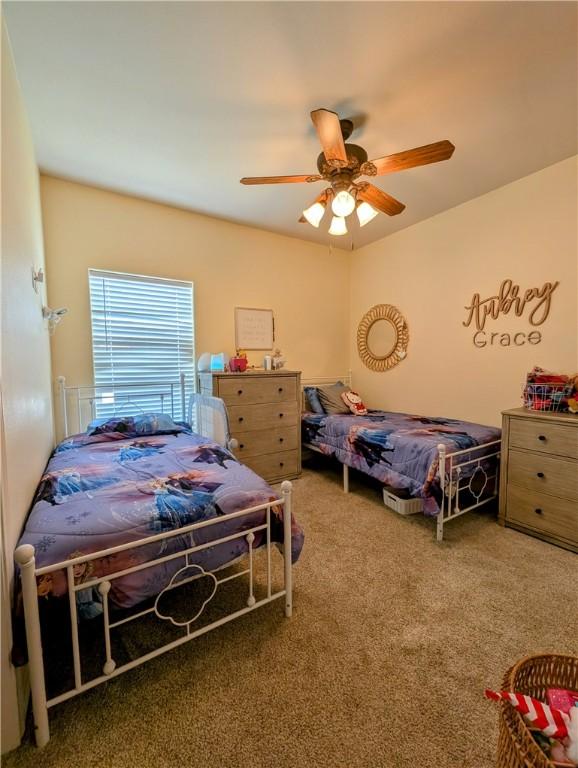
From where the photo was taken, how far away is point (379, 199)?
2076 millimetres

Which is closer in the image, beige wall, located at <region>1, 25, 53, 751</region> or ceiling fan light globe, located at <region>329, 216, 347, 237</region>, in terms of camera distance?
beige wall, located at <region>1, 25, 53, 751</region>

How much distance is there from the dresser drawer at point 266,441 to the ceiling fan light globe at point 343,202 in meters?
1.97

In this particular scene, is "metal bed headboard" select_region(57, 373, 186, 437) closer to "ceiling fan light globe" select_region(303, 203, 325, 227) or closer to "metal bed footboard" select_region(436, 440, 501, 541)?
"ceiling fan light globe" select_region(303, 203, 325, 227)

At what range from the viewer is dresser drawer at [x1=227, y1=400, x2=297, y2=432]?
116 inches

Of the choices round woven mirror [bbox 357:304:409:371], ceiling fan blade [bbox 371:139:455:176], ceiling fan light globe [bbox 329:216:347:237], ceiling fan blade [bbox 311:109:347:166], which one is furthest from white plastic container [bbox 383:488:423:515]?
ceiling fan blade [bbox 311:109:347:166]

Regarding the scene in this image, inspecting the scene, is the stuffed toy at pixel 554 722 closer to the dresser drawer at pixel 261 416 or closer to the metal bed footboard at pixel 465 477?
the metal bed footboard at pixel 465 477

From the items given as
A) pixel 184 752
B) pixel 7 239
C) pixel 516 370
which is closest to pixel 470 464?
pixel 516 370

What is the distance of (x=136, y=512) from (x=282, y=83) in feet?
7.11

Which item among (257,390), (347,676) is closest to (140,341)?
(257,390)

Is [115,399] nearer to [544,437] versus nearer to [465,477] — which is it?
[465,477]

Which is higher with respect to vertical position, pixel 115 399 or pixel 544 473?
pixel 115 399

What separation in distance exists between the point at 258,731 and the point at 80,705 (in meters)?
0.64

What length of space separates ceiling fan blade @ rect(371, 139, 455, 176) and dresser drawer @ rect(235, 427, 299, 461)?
2.23m

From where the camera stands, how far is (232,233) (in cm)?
338
